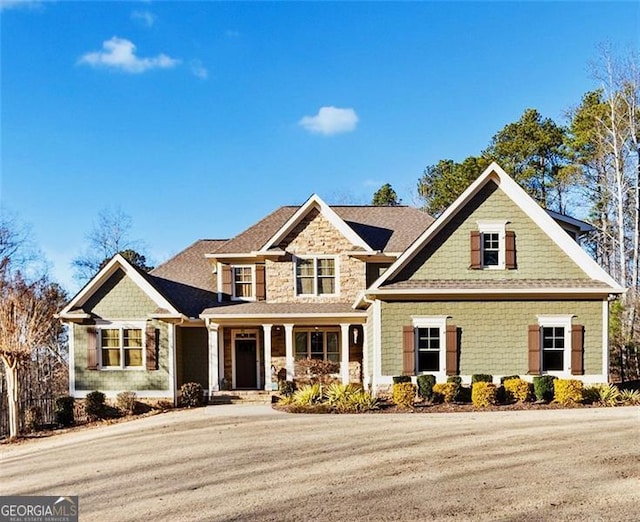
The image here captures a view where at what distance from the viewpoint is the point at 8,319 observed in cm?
1616

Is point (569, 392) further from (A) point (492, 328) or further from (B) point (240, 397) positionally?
(B) point (240, 397)

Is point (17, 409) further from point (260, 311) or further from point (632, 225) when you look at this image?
point (632, 225)

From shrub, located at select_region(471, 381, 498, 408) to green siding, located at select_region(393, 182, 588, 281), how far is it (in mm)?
3394

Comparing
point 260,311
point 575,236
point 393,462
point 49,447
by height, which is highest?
point 575,236

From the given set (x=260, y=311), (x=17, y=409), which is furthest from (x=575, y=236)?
(x=17, y=409)

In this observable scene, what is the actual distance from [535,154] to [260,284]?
898 inches

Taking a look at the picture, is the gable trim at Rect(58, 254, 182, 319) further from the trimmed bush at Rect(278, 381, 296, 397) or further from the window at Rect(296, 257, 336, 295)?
the window at Rect(296, 257, 336, 295)

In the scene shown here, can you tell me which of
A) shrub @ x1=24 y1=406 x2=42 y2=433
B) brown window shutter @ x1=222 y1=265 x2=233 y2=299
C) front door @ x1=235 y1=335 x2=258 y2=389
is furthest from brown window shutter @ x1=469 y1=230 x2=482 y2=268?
shrub @ x1=24 y1=406 x2=42 y2=433

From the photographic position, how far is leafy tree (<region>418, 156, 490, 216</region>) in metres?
34.4

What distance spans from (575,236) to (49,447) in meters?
17.3

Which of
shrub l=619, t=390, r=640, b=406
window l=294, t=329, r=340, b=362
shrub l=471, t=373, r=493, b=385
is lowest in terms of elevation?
shrub l=619, t=390, r=640, b=406

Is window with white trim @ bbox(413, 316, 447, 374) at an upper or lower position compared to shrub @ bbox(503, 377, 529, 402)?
upper

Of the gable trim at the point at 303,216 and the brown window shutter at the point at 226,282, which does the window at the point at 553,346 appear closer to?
the gable trim at the point at 303,216

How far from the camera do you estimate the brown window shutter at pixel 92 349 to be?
18.8 metres
